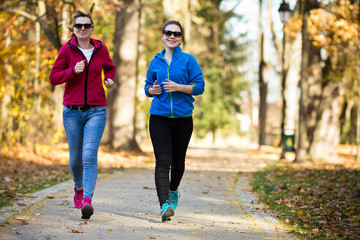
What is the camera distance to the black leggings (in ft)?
18.6

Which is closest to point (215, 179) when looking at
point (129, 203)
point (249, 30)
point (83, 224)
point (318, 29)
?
point (129, 203)

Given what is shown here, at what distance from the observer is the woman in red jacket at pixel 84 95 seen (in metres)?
5.66

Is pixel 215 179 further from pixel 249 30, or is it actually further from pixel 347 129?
pixel 249 30

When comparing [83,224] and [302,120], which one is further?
[302,120]

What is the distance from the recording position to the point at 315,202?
7664mm

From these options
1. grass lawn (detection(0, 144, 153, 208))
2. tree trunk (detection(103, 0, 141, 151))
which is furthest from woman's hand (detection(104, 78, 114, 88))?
tree trunk (detection(103, 0, 141, 151))

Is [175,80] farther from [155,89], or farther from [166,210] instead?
[166,210]

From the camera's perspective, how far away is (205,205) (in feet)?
24.3

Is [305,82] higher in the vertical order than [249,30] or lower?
lower

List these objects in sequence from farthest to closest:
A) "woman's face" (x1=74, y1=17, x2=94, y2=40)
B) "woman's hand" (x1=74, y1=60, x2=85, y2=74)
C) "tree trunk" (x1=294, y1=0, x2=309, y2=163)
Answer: "tree trunk" (x1=294, y1=0, x2=309, y2=163)
"woman's face" (x1=74, y1=17, x2=94, y2=40)
"woman's hand" (x1=74, y1=60, x2=85, y2=74)

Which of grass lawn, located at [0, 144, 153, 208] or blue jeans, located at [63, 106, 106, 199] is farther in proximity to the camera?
grass lawn, located at [0, 144, 153, 208]

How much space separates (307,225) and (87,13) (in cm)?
346

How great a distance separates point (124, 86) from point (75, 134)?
465 inches

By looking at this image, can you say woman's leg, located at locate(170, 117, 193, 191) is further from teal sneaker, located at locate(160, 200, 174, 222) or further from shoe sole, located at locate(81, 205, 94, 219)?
shoe sole, located at locate(81, 205, 94, 219)
